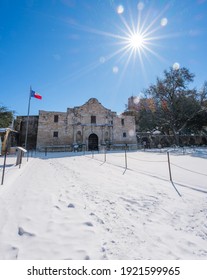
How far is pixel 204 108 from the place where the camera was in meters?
28.1

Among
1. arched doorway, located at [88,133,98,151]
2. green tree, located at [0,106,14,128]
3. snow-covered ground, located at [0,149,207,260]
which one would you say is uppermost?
green tree, located at [0,106,14,128]

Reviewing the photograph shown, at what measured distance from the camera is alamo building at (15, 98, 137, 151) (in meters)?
24.2

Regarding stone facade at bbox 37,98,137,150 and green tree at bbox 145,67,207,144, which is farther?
green tree at bbox 145,67,207,144

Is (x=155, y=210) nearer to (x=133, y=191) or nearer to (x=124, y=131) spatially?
(x=133, y=191)

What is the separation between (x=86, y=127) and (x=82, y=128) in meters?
0.69

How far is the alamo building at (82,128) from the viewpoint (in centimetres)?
2420

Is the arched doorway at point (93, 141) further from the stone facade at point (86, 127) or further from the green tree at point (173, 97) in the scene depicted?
the green tree at point (173, 97)

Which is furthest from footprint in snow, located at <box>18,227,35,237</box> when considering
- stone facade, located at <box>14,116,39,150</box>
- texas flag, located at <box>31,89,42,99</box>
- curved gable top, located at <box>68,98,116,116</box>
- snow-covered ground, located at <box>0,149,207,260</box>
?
stone facade, located at <box>14,116,39,150</box>

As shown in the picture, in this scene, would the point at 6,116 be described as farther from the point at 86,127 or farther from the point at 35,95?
the point at 86,127

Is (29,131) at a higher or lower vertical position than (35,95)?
lower

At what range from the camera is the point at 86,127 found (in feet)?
82.9

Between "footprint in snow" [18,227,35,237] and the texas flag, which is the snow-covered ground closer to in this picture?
"footprint in snow" [18,227,35,237]

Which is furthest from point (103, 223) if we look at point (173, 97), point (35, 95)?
point (173, 97)
